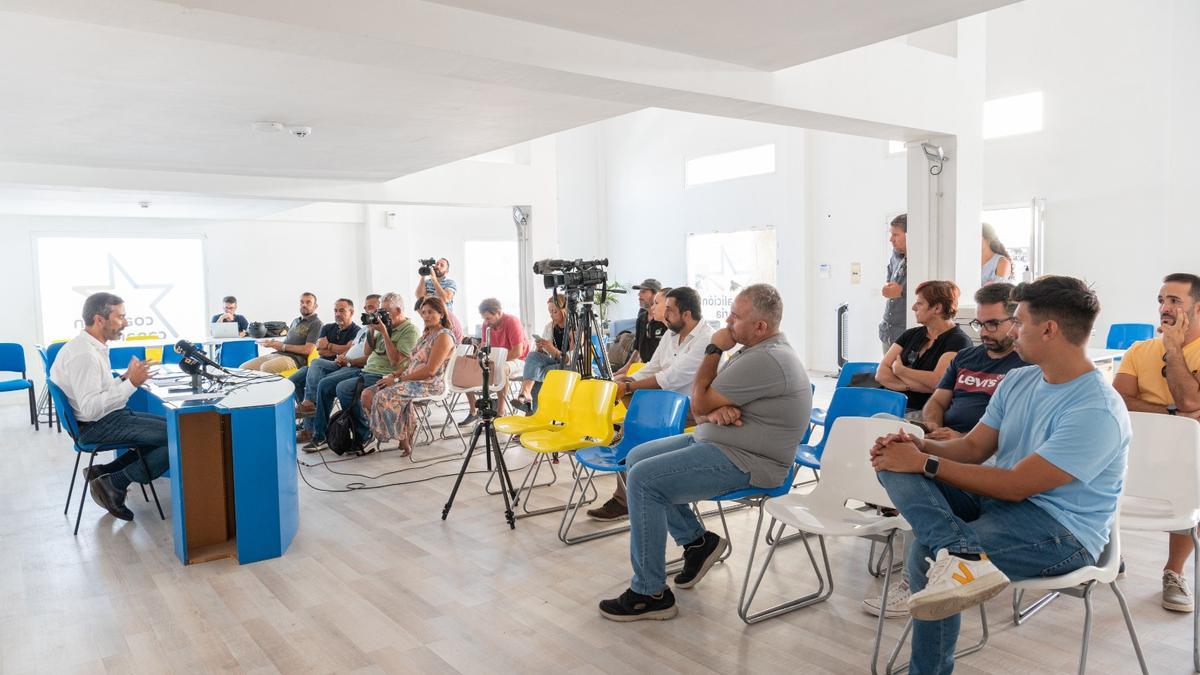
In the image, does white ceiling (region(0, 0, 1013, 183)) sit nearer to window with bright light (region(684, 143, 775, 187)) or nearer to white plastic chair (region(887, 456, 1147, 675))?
white plastic chair (region(887, 456, 1147, 675))

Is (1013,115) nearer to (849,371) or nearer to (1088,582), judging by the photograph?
(849,371)

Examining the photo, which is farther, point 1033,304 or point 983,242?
point 983,242

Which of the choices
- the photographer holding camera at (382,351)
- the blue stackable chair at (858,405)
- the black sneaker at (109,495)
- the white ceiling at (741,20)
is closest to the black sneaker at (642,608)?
the blue stackable chair at (858,405)

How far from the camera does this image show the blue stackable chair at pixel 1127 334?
272 inches

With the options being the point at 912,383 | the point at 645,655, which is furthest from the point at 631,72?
the point at 645,655

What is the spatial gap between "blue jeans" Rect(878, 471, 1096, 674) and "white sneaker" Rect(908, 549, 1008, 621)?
103mm

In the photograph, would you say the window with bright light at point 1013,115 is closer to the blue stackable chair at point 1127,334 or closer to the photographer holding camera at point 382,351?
the blue stackable chair at point 1127,334

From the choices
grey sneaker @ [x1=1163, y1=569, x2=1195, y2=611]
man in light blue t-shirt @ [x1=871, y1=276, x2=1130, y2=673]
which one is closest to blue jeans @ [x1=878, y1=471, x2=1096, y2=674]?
man in light blue t-shirt @ [x1=871, y1=276, x2=1130, y2=673]

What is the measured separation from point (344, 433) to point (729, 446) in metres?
4.31

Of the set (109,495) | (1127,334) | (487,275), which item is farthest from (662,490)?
(487,275)

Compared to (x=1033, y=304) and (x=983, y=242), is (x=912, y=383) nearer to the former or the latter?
(x=1033, y=304)

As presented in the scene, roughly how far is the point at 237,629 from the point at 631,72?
10.7ft

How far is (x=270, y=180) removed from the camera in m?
8.82

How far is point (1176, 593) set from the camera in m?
3.24
